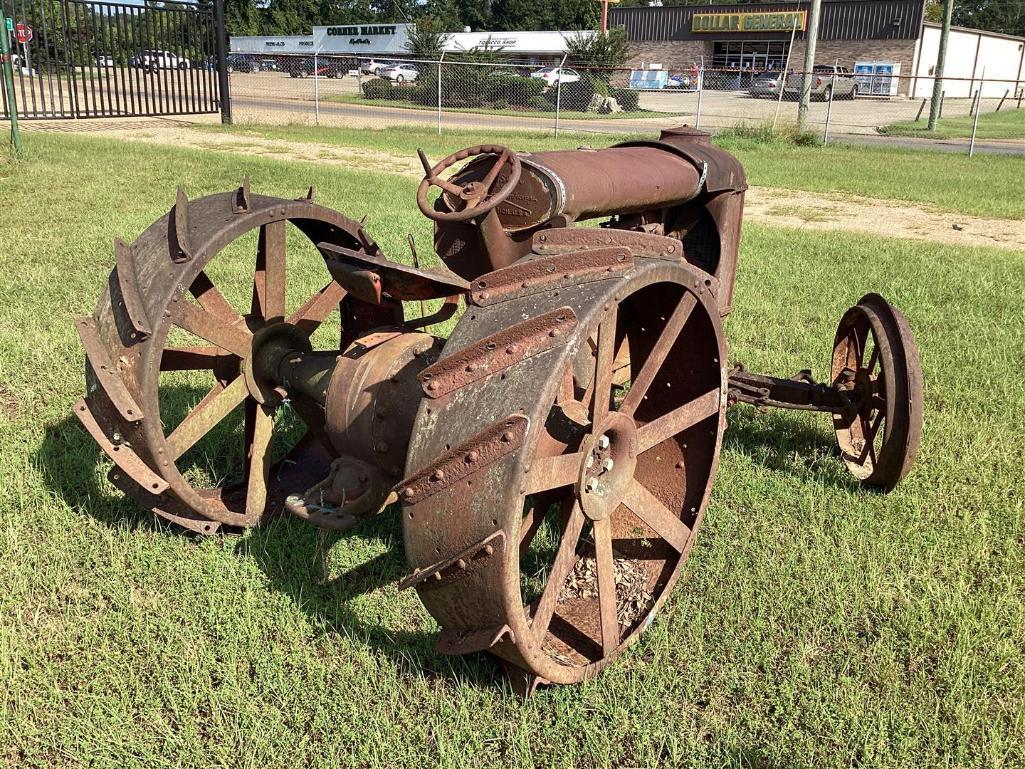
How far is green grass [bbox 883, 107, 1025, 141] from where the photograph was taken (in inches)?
948

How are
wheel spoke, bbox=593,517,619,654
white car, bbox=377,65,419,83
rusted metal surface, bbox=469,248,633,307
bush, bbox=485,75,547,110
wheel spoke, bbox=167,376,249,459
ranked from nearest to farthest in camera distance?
rusted metal surface, bbox=469,248,633,307, wheel spoke, bbox=593,517,619,654, wheel spoke, bbox=167,376,249,459, bush, bbox=485,75,547,110, white car, bbox=377,65,419,83

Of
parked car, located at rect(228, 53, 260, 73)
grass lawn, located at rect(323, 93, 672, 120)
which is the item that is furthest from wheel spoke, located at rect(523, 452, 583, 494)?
parked car, located at rect(228, 53, 260, 73)

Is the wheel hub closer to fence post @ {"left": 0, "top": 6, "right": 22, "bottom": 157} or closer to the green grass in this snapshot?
fence post @ {"left": 0, "top": 6, "right": 22, "bottom": 157}

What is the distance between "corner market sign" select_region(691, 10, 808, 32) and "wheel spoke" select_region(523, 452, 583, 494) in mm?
51971

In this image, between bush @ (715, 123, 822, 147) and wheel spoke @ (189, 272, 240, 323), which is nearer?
wheel spoke @ (189, 272, 240, 323)

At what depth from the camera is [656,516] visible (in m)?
2.65

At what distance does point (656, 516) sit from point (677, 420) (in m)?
0.31

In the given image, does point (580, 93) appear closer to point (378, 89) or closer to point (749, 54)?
point (378, 89)

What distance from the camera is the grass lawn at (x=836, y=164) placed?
490 inches

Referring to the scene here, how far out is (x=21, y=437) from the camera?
12.6 ft

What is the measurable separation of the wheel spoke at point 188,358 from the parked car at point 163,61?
1612cm

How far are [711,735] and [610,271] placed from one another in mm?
1335

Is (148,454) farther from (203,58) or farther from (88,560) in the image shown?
(203,58)

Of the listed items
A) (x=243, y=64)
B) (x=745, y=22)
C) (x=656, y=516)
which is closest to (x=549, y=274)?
(x=656, y=516)
